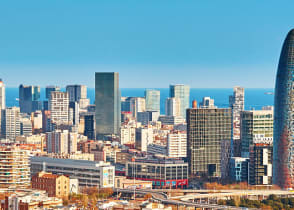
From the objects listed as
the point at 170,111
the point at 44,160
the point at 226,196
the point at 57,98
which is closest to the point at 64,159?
the point at 44,160

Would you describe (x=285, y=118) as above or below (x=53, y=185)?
above

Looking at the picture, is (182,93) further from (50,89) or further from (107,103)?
(107,103)

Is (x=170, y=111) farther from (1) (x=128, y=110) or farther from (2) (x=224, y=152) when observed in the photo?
(2) (x=224, y=152)

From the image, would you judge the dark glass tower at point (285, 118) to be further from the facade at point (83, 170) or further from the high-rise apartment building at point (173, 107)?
the high-rise apartment building at point (173, 107)

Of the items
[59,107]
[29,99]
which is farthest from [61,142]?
[29,99]

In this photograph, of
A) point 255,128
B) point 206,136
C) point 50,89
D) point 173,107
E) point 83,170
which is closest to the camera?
point 83,170

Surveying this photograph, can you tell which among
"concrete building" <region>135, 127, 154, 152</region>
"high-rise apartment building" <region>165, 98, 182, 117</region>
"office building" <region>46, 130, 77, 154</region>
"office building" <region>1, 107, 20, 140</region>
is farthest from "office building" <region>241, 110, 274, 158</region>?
"high-rise apartment building" <region>165, 98, 182, 117</region>
